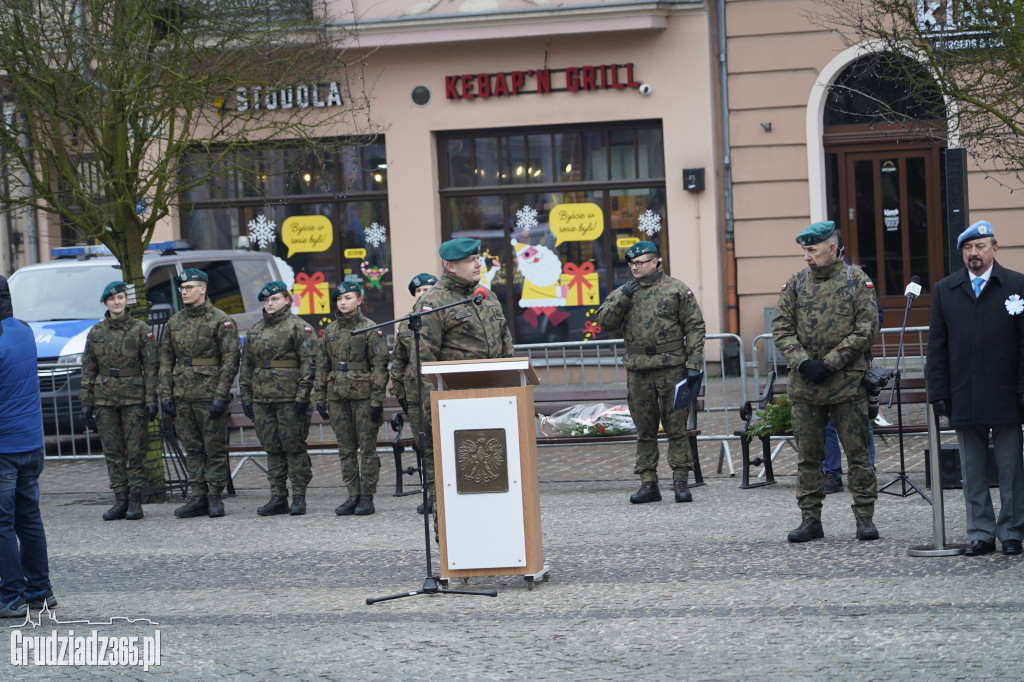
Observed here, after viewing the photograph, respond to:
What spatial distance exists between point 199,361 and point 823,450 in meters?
5.30

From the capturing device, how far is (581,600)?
7.38 meters

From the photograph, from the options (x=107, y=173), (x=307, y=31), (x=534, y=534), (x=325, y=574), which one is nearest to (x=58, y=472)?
(x=107, y=173)

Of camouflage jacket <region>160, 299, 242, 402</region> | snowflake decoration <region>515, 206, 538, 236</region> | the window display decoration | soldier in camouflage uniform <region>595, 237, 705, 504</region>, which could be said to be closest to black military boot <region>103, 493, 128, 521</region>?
camouflage jacket <region>160, 299, 242, 402</region>

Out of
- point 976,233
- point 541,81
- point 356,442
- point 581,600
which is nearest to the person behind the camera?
point 581,600

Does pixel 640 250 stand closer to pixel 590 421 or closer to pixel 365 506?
pixel 590 421

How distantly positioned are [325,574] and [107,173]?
4.96m

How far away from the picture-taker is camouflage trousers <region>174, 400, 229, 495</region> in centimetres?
1140

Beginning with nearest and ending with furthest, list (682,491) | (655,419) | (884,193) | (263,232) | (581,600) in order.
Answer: (581,600) → (682,491) → (655,419) → (884,193) → (263,232)

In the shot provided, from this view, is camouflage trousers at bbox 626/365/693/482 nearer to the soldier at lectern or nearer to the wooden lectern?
the soldier at lectern

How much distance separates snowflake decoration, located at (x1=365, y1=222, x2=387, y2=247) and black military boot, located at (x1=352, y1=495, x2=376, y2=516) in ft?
29.8

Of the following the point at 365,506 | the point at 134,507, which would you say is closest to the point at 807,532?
the point at 365,506

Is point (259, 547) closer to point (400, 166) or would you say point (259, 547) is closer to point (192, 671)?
point (192, 671)

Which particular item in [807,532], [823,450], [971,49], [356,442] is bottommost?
[807,532]

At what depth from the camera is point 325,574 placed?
8.50 m
